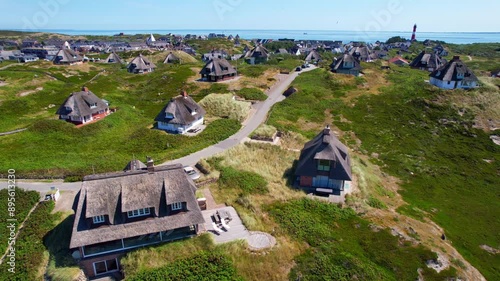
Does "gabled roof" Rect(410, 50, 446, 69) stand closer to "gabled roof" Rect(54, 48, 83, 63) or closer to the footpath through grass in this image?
the footpath through grass

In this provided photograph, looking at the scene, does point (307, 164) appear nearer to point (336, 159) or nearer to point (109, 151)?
point (336, 159)

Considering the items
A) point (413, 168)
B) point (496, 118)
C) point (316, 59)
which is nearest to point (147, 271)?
point (413, 168)

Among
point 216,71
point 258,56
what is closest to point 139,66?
point 216,71

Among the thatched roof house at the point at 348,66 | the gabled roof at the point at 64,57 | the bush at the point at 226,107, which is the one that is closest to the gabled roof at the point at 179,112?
the bush at the point at 226,107

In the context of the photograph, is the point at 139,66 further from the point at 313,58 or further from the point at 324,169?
the point at 324,169

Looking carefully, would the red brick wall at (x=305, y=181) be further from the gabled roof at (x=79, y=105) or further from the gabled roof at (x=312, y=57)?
the gabled roof at (x=312, y=57)
